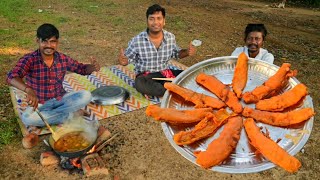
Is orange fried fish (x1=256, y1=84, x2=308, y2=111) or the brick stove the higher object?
orange fried fish (x1=256, y1=84, x2=308, y2=111)

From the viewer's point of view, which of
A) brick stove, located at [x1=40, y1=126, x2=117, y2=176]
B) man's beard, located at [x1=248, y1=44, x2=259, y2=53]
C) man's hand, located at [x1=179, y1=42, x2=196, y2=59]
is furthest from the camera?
man's hand, located at [x1=179, y1=42, x2=196, y2=59]

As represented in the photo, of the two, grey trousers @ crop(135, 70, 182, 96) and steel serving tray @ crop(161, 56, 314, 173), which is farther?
grey trousers @ crop(135, 70, 182, 96)

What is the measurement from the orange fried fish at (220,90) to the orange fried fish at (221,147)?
0.95ft

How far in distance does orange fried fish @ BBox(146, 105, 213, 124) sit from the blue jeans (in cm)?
196

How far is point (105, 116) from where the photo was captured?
15.6ft

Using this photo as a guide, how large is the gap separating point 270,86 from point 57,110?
116 inches

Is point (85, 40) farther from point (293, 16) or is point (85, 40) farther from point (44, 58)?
point (293, 16)

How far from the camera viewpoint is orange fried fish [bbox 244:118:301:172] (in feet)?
7.38

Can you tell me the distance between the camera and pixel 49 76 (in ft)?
13.8

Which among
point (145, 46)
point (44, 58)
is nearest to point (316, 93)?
point (145, 46)

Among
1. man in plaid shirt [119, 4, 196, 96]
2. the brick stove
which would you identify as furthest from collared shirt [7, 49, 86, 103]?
man in plaid shirt [119, 4, 196, 96]

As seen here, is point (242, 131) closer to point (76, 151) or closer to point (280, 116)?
point (280, 116)

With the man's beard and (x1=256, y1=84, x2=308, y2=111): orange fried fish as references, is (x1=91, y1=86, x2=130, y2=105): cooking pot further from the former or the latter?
(x1=256, y1=84, x2=308, y2=111): orange fried fish

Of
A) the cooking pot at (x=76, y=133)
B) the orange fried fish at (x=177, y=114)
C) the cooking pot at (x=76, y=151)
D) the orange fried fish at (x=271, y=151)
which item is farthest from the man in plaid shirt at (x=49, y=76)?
the orange fried fish at (x=271, y=151)
